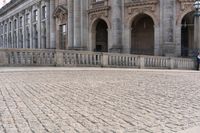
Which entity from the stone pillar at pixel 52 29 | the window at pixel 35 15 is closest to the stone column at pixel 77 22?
the stone pillar at pixel 52 29

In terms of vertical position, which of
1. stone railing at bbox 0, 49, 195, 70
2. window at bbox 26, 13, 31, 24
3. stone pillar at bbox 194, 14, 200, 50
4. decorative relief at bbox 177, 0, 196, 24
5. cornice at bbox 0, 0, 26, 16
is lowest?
stone railing at bbox 0, 49, 195, 70

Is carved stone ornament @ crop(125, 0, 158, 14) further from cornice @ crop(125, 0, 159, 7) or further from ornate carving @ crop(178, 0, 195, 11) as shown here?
ornate carving @ crop(178, 0, 195, 11)

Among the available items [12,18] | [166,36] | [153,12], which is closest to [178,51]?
[166,36]

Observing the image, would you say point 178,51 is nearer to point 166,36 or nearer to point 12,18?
point 166,36

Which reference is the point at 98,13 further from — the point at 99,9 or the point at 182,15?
the point at 182,15

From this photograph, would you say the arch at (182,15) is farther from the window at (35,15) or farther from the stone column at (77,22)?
the window at (35,15)

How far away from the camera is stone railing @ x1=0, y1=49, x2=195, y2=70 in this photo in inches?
704

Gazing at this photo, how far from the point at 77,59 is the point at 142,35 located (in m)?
15.1

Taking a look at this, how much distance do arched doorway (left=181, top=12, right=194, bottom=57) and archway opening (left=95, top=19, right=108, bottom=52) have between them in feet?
29.4

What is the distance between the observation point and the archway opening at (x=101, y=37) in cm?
3625

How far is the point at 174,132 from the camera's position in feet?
14.8

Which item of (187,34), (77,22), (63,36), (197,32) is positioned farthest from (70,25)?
(197,32)

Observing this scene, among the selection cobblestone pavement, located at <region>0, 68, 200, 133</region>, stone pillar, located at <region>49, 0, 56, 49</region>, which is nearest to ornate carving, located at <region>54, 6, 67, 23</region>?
stone pillar, located at <region>49, 0, 56, 49</region>

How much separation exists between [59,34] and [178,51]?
18274 millimetres
